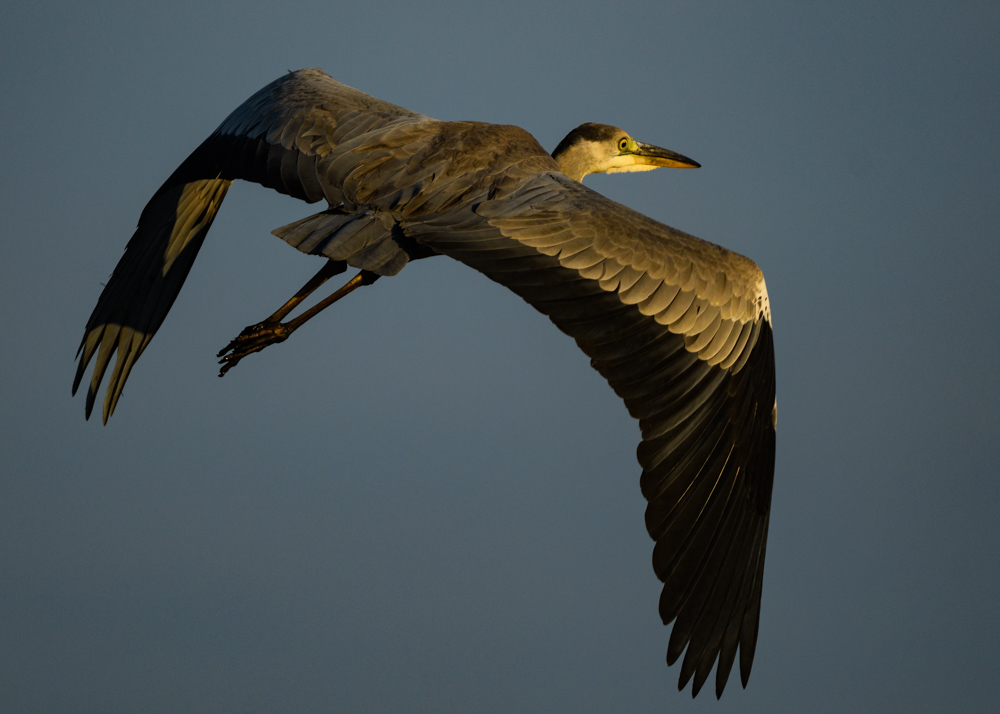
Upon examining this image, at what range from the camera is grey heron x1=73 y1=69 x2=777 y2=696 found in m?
5.95

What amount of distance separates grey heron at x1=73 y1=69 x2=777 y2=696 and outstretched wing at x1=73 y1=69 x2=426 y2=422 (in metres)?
0.04

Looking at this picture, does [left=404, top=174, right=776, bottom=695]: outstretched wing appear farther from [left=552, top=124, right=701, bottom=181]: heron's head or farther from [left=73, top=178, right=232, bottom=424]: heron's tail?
[left=552, top=124, right=701, bottom=181]: heron's head

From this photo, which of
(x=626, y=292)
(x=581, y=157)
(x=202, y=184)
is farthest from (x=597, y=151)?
(x=626, y=292)

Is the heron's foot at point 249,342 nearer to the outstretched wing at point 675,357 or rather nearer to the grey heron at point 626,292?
the grey heron at point 626,292

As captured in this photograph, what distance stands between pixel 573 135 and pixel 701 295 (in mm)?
3929

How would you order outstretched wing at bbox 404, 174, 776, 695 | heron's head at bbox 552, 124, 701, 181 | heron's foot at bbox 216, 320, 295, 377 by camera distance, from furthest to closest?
heron's head at bbox 552, 124, 701, 181 → heron's foot at bbox 216, 320, 295, 377 → outstretched wing at bbox 404, 174, 776, 695

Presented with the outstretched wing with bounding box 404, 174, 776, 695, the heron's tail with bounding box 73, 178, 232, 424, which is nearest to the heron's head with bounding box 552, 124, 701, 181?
the heron's tail with bounding box 73, 178, 232, 424

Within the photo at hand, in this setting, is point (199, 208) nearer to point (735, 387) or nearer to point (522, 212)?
point (522, 212)

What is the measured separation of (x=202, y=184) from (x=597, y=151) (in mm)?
3471

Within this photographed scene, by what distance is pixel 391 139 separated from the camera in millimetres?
7117

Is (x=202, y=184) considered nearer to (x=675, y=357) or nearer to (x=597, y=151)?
(x=597, y=151)

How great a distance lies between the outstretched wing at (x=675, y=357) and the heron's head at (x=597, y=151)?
3.38m

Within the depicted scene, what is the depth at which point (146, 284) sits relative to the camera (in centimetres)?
786

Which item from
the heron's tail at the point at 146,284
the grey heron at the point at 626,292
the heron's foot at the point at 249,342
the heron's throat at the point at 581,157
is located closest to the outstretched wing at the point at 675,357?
the grey heron at the point at 626,292
